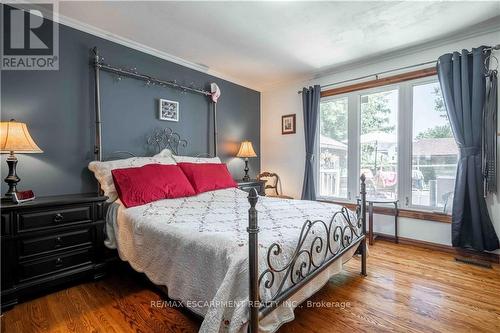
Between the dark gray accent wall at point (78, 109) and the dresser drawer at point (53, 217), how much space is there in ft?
1.60

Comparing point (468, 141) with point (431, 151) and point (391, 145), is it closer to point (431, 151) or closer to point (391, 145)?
point (431, 151)

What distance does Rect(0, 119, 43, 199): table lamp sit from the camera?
1788 millimetres

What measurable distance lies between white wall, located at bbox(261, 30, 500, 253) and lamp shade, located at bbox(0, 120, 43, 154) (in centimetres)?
350

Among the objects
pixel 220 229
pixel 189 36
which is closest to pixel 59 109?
pixel 189 36

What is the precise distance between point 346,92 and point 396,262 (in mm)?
2457

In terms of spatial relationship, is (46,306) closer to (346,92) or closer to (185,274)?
(185,274)

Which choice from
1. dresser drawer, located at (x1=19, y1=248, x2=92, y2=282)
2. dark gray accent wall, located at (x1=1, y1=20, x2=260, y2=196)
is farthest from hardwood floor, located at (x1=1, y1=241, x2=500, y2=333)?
dark gray accent wall, located at (x1=1, y1=20, x2=260, y2=196)

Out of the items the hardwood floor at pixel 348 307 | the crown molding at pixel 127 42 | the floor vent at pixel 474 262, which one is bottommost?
the hardwood floor at pixel 348 307

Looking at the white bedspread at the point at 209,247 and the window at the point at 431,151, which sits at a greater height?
the window at the point at 431,151

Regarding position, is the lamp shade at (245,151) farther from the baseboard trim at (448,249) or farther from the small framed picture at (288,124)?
the baseboard trim at (448,249)

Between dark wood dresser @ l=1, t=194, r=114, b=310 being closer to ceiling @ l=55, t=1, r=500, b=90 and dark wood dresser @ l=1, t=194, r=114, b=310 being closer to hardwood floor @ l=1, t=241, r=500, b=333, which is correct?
hardwood floor @ l=1, t=241, r=500, b=333

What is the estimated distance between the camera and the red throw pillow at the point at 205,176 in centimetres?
278

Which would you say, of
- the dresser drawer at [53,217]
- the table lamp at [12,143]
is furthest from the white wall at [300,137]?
the table lamp at [12,143]

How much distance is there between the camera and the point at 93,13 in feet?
7.61
